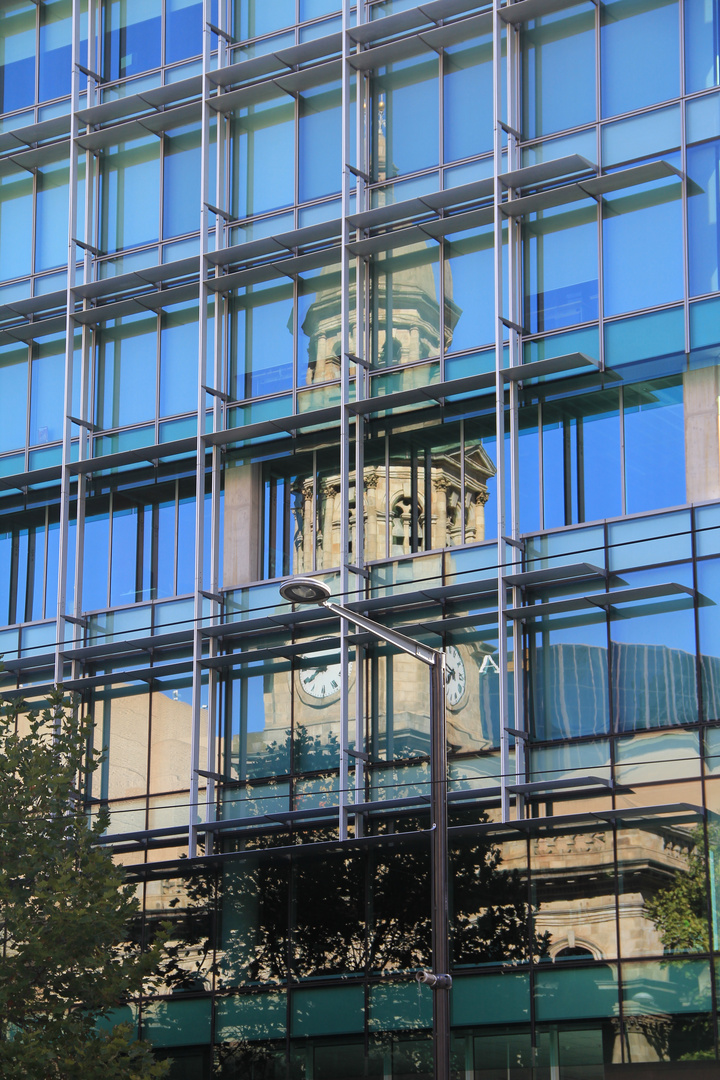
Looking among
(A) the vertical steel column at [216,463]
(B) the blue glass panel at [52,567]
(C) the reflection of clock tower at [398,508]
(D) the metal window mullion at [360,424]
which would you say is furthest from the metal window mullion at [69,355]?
(D) the metal window mullion at [360,424]

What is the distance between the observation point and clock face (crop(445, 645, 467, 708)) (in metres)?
28.5

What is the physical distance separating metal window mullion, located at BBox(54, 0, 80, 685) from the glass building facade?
109 millimetres

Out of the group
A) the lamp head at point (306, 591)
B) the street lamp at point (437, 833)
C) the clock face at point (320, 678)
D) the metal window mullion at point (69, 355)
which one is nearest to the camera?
the street lamp at point (437, 833)

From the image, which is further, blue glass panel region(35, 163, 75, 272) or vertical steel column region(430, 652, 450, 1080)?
blue glass panel region(35, 163, 75, 272)

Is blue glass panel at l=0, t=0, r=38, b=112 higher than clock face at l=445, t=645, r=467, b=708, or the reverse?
blue glass panel at l=0, t=0, r=38, b=112

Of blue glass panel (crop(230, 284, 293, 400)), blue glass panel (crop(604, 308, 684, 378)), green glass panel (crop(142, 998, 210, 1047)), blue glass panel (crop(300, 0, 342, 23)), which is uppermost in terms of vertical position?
blue glass panel (crop(300, 0, 342, 23))

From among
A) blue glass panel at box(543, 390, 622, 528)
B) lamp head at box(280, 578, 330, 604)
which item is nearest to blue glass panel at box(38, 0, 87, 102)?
blue glass panel at box(543, 390, 622, 528)

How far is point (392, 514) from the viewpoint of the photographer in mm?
30328

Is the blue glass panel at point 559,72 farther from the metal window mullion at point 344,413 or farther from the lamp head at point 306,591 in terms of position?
the lamp head at point 306,591

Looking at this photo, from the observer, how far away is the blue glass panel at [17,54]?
37.3m

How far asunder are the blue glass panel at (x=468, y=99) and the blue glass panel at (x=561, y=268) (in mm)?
2072

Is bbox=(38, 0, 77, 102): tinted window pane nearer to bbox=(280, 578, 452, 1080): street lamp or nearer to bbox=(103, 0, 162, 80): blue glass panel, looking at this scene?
bbox=(103, 0, 162, 80): blue glass panel

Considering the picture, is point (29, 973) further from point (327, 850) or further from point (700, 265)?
point (700, 265)

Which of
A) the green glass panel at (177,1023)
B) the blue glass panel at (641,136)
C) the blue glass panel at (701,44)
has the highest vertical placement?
the blue glass panel at (701,44)
